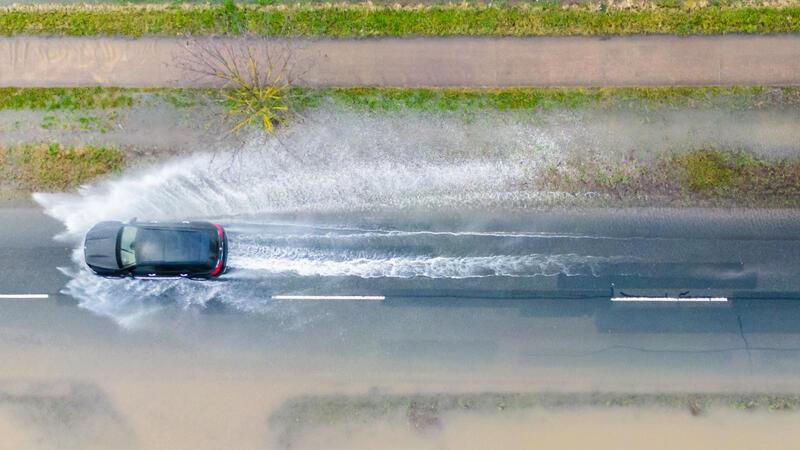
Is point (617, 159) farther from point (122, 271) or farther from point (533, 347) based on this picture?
point (122, 271)

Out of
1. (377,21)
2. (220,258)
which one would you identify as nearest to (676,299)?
(377,21)

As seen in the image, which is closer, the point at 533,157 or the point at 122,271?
the point at 122,271

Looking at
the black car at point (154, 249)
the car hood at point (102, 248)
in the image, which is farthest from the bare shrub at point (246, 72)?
the car hood at point (102, 248)

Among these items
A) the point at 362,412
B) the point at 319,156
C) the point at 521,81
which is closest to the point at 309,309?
the point at 362,412

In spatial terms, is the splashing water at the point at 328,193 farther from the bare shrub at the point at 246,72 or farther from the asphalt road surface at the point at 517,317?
the bare shrub at the point at 246,72

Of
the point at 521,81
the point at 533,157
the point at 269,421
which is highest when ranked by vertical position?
the point at 521,81

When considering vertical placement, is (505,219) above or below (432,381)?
above
